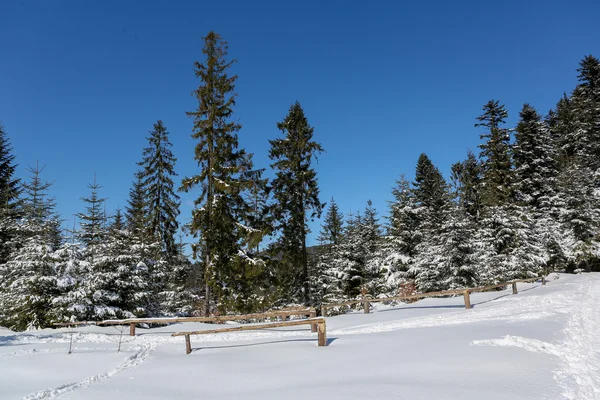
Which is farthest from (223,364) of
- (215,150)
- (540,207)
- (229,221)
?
(540,207)

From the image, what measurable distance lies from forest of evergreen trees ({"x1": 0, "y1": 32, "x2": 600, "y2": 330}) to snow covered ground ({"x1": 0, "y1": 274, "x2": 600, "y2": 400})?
3.90 m

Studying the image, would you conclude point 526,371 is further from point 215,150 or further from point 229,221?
point 215,150

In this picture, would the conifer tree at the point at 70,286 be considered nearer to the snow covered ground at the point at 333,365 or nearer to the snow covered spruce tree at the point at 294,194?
the snow covered ground at the point at 333,365

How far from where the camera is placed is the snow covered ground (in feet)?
18.7

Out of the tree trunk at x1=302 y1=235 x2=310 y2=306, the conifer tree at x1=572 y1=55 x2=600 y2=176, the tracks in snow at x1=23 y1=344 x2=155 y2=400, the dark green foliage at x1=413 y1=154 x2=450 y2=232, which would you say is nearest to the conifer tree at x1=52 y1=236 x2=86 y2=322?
the tracks in snow at x1=23 y1=344 x2=155 y2=400

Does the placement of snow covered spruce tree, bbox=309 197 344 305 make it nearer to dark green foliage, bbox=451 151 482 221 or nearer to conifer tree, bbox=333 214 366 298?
conifer tree, bbox=333 214 366 298

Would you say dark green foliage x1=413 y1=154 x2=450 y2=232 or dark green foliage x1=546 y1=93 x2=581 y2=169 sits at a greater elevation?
dark green foliage x1=546 y1=93 x2=581 y2=169

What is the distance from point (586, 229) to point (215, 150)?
104 ft

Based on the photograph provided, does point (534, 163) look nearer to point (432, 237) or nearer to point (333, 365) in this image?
point (432, 237)

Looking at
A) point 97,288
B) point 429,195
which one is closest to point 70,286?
point 97,288

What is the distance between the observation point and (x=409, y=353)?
813cm

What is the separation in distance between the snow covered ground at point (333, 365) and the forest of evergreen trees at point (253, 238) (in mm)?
3903

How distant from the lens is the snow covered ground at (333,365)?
570 centimetres

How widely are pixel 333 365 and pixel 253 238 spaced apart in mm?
12720
